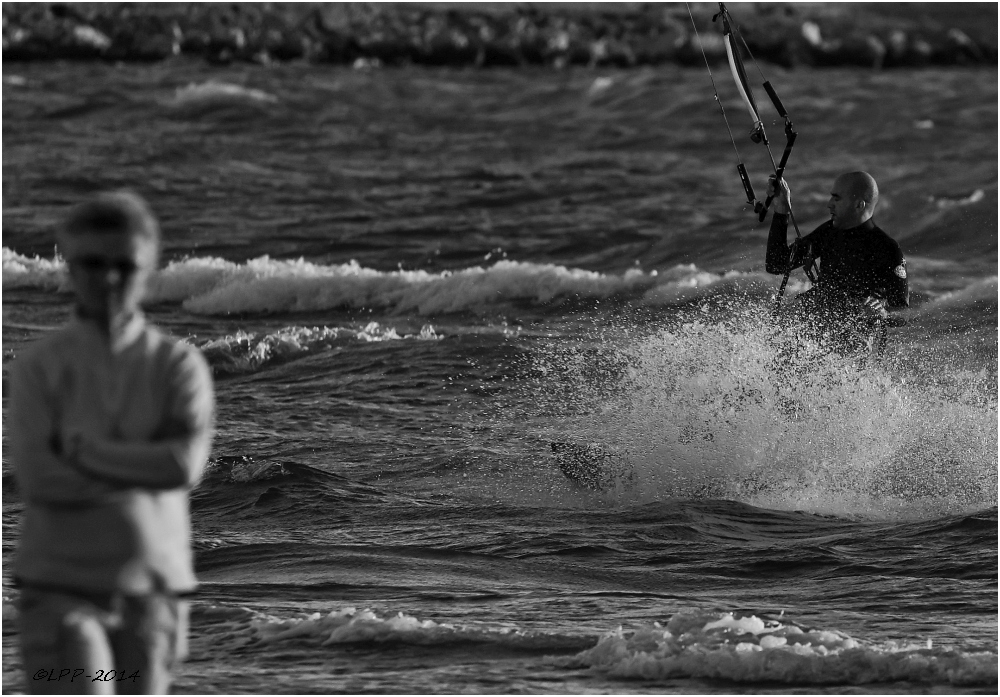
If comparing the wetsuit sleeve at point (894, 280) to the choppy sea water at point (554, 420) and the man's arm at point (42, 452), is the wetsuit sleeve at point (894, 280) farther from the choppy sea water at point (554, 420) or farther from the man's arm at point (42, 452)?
the man's arm at point (42, 452)

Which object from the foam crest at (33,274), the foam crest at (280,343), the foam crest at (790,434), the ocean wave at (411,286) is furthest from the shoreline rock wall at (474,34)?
the foam crest at (790,434)

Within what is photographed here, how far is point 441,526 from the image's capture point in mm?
9789

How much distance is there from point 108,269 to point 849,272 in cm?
697

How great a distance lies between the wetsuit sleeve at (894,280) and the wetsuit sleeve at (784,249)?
1.54ft

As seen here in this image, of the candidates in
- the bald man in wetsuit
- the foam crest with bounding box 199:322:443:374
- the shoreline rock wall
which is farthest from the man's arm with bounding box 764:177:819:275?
the shoreline rock wall

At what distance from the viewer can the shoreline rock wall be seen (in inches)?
1681

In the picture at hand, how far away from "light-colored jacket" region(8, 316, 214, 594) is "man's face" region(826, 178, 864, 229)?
270 inches

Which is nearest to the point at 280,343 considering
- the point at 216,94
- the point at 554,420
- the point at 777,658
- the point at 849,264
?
the point at 554,420

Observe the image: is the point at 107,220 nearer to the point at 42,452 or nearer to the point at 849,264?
the point at 42,452

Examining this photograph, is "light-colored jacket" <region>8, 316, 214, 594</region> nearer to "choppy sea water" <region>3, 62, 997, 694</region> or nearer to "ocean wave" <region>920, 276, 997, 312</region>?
"choppy sea water" <region>3, 62, 997, 694</region>

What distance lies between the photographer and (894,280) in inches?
403

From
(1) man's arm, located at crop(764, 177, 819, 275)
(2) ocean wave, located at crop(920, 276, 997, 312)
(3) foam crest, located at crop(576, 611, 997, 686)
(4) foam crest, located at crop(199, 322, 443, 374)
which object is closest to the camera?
(3) foam crest, located at crop(576, 611, 997, 686)

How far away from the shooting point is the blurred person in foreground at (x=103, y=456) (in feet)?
13.3

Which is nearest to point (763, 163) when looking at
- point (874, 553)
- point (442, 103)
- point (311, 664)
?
point (442, 103)
